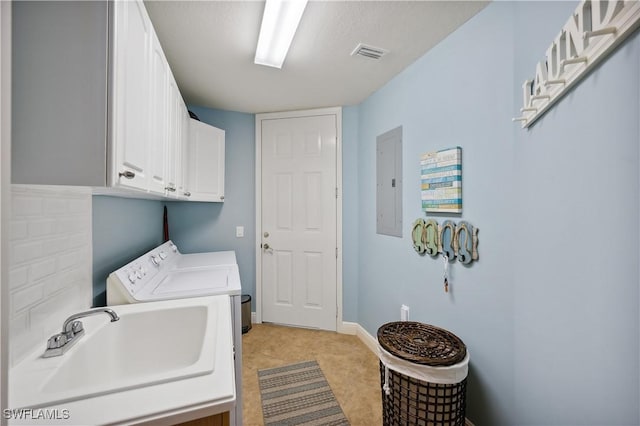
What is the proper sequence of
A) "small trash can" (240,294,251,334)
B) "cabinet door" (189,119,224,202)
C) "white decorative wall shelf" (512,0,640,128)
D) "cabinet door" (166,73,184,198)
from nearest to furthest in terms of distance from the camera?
"white decorative wall shelf" (512,0,640,128), "cabinet door" (166,73,184,198), "cabinet door" (189,119,224,202), "small trash can" (240,294,251,334)

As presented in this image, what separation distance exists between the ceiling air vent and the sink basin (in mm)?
1750

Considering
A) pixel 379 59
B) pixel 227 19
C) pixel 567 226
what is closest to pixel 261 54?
pixel 227 19

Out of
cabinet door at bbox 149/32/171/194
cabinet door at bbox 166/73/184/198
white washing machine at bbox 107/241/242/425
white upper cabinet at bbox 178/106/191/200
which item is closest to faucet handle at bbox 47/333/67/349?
white washing machine at bbox 107/241/242/425

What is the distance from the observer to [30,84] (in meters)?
0.75

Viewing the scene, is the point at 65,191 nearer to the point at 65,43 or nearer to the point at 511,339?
the point at 65,43

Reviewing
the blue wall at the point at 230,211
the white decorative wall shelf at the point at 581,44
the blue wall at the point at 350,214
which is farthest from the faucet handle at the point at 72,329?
the blue wall at the point at 350,214

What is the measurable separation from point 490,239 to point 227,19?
1.84m

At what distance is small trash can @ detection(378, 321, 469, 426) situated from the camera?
1.29 meters

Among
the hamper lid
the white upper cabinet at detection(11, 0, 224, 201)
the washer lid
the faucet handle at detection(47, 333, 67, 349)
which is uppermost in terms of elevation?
the white upper cabinet at detection(11, 0, 224, 201)

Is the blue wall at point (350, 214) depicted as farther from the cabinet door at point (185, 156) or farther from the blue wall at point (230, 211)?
the cabinet door at point (185, 156)

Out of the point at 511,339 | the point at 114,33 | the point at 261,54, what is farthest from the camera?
the point at 261,54

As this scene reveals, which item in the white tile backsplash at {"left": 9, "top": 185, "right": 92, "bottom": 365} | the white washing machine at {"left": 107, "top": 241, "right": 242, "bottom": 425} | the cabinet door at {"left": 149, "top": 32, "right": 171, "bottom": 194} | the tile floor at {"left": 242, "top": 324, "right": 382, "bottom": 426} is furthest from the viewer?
the tile floor at {"left": 242, "top": 324, "right": 382, "bottom": 426}

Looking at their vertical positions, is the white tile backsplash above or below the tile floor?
above

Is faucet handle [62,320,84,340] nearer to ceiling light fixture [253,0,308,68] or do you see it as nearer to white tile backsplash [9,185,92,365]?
white tile backsplash [9,185,92,365]
